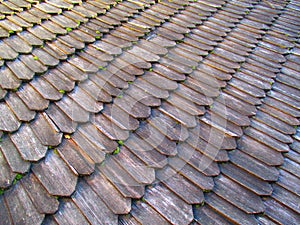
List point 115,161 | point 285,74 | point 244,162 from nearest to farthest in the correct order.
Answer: point 115,161 < point 244,162 < point 285,74

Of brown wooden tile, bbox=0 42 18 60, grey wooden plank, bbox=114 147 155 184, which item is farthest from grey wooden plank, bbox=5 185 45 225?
brown wooden tile, bbox=0 42 18 60

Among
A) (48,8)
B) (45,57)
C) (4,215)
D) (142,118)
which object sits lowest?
(142,118)

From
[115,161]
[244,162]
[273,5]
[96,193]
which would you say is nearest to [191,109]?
[244,162]

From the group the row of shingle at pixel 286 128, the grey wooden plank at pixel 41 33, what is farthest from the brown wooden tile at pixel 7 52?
the row of shingle at pixel 286 128

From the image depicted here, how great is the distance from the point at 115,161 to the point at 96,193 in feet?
0.81

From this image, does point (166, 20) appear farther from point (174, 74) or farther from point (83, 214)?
point (83, 214)

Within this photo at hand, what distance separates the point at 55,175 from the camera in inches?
60.6

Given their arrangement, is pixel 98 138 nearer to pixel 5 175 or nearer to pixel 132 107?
pixel 132 107

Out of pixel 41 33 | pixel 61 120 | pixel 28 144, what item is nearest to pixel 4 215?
pixel 28 144

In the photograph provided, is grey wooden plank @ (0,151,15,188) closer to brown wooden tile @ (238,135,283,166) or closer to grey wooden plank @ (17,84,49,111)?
grey wooden plank @ (17,84,49,111)

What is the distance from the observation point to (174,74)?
234cm

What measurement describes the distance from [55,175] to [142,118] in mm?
746

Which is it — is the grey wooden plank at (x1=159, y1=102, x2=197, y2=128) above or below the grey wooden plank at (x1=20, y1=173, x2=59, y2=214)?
below

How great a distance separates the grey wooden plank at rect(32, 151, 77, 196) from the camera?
1484mm
